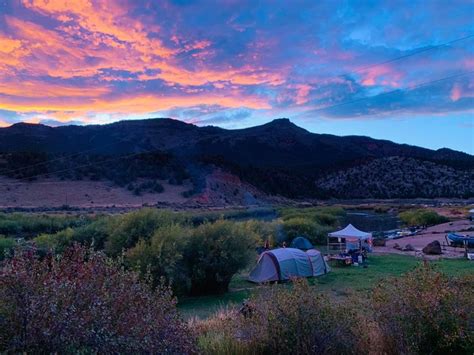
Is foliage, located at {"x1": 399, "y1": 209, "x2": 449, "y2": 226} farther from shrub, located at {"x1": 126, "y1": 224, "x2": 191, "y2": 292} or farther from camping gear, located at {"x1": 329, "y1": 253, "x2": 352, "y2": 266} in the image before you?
shrub, located at {"x1": 126, "y1": 224, "x2": 191, "y2": 292}

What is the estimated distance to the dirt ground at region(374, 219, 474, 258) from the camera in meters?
34.5

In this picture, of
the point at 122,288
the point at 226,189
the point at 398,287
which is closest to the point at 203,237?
the point at 398,287

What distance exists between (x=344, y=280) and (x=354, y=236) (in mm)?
9306

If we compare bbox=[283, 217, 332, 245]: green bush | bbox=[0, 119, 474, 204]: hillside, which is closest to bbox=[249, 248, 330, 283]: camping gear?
bbox=[283, 217, 332, 245]: green bush

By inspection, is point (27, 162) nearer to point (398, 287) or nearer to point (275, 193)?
point (275, 193)

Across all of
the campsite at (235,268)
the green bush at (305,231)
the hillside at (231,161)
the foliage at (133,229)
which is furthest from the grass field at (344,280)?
the hillside at (231,161)

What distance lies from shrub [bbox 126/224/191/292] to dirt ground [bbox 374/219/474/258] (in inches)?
692

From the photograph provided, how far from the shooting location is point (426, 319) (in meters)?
7.58

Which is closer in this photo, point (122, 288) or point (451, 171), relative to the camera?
point (122, 288)

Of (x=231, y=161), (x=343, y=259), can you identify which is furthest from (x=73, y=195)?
(x=343, y=259)

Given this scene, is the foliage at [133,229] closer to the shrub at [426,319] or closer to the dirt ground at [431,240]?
the shrub at [426,319]

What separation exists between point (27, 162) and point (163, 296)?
72.7 m

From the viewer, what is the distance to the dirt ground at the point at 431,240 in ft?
113

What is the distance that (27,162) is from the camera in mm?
72625
